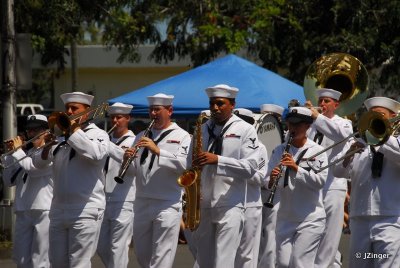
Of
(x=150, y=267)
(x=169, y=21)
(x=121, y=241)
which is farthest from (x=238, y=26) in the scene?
(x=150, y=267)

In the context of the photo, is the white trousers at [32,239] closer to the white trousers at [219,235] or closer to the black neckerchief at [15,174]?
the black neckerchief at [15,174]

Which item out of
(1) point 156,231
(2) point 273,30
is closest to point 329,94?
(1) point 156,231

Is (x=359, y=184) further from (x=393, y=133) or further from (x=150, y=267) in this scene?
(x=150, y=267)

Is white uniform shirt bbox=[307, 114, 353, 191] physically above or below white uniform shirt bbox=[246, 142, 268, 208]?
above

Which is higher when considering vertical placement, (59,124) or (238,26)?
(59,124)

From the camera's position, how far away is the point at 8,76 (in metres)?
17.1

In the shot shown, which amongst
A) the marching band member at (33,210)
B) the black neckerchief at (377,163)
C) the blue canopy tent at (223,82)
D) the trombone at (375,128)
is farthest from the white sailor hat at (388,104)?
the blue canopy tent at (223,82)

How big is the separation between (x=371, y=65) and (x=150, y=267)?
608 inches

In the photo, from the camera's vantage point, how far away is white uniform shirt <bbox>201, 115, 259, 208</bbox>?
37.2ft

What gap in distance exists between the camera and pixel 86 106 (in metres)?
12.2

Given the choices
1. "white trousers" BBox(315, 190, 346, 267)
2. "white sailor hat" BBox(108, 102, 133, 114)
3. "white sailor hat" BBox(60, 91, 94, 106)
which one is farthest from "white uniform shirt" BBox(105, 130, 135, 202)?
"white trousers" BBox(315, 190, 346, 267)

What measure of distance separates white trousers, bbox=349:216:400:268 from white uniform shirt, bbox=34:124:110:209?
8.75 feet

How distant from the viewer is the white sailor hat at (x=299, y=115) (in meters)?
11.7

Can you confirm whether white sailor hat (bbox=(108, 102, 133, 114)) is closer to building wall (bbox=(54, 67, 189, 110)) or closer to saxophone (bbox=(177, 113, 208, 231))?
saxophone (bbox=(177, 113, 208, 231))
